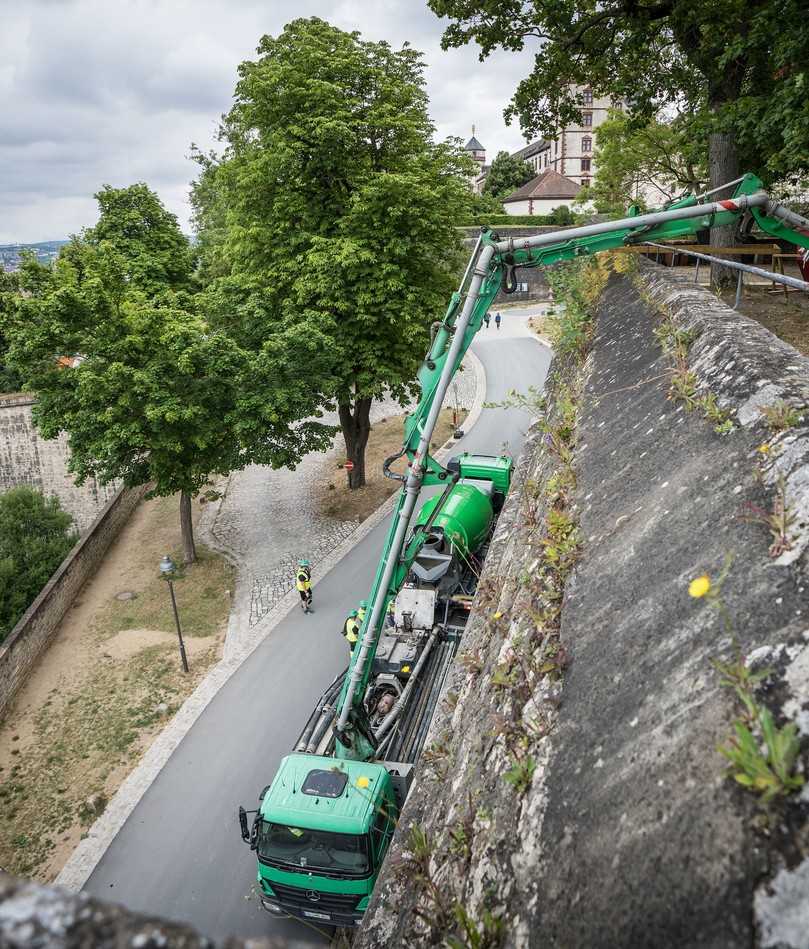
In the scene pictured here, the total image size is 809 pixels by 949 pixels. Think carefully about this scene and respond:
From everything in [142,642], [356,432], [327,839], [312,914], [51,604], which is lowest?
[142,642]

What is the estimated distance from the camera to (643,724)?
8.74ft

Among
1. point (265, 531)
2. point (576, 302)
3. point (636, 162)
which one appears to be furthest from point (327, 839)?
point (636, 162)

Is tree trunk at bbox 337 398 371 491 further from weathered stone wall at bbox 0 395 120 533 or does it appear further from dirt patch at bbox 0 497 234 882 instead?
weathered stone wall at bbox 0 395 120 533

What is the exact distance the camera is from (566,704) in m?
3.22

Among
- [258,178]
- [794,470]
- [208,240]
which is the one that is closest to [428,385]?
[794,470]

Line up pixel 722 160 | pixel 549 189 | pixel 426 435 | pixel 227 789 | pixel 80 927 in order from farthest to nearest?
pixel 549 189 < pixel 722 160 < pixel 227 789 < pixel 426 435 < pixel 80 927

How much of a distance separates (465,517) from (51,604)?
35.8 ft

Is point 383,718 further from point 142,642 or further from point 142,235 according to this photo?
point 142,235

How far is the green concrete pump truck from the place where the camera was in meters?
6.71

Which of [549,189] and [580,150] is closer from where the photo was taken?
[549,189]

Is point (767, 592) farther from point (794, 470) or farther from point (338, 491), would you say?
point (338, 491)

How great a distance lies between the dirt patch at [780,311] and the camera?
12647 millimetres

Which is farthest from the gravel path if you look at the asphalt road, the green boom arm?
the green boom arm

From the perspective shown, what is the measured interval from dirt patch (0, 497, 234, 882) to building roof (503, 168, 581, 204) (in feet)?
170
